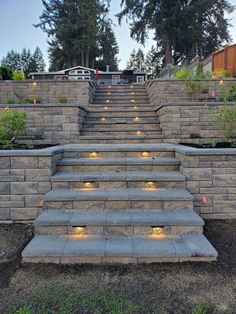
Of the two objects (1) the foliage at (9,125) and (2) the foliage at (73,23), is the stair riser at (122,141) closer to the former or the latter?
(1) the foliage at (9,125)

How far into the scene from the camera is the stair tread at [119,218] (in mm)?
2811

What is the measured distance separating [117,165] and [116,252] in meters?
1.55

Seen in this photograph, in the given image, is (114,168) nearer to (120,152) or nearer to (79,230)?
(120,152)

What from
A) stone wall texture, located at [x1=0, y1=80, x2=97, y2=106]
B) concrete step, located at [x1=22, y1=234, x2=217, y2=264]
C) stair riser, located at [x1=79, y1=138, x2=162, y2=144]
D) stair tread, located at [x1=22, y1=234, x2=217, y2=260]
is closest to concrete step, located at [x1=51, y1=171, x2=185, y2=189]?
stair tread, located at [x1=22, y1=234, x2=217, y2=260]

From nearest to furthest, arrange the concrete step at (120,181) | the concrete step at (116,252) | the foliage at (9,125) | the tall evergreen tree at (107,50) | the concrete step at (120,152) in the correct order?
1. the concrete step at (116,252)
2. the concrete step at (120,181)
3. the concrete step at (120,152)
4. the foliage at (9,125)
5. the tall evergreen tree at (107,50)

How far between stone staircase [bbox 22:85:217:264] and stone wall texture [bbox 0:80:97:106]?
13.1 ft

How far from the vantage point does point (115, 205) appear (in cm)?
315

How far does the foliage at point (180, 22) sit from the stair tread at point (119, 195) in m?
19.0

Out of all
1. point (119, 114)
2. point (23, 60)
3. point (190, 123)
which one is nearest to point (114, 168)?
point (190, 123)

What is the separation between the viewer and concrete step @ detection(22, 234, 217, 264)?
96.7 inches

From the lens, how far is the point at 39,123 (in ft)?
17.6

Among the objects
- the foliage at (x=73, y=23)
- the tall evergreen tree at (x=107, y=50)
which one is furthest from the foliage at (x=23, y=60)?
the foliage at (x=73, y=23)

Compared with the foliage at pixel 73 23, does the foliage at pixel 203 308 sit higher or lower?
lower

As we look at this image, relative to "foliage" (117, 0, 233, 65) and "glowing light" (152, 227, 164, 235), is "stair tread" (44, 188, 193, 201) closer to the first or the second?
"glowing light" (152, 227, 164, 235)
